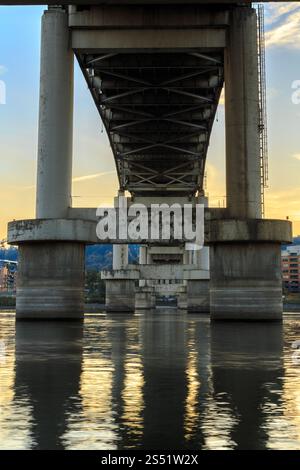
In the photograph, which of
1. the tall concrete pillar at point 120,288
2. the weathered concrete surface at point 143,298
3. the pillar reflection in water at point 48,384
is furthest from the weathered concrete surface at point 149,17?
the weathered concrete surface at point 143,298

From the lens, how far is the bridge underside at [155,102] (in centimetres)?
5303

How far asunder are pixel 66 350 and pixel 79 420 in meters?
11.5

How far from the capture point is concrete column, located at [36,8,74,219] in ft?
141

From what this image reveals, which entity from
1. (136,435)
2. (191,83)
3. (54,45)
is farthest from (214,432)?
(191,83)

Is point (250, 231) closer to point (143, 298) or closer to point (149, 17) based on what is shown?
point (149, 17)

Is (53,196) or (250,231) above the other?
(53,196)

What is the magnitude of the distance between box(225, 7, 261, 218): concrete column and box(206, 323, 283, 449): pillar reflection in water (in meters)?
22.4

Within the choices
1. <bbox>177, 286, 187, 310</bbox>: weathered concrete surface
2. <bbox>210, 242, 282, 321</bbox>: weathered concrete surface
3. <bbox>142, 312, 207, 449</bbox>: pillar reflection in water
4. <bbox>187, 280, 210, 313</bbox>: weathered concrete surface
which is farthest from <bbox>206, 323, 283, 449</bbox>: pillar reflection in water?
<bbox>177, 286, 187, 310</bbox>: weathered concrete surface

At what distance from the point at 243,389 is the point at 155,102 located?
179 ft

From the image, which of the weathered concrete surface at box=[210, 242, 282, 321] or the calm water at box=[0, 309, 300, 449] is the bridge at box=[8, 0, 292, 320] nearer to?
the weathered concrete surface at box=[210, 242, 282, 321]

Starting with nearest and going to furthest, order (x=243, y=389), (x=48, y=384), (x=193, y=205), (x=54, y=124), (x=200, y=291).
Result: (x=243, y=389) → (x=48, y=384) → (x=54, y=124) → (x=193, y=205) → (x=200, y=291)

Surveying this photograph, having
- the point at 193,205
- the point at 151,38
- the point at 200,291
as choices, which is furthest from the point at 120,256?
the point at 151,38

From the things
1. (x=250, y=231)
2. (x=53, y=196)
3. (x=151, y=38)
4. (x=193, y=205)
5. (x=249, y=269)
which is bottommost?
(x=249, y=269)

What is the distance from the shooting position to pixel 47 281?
4241 cm
